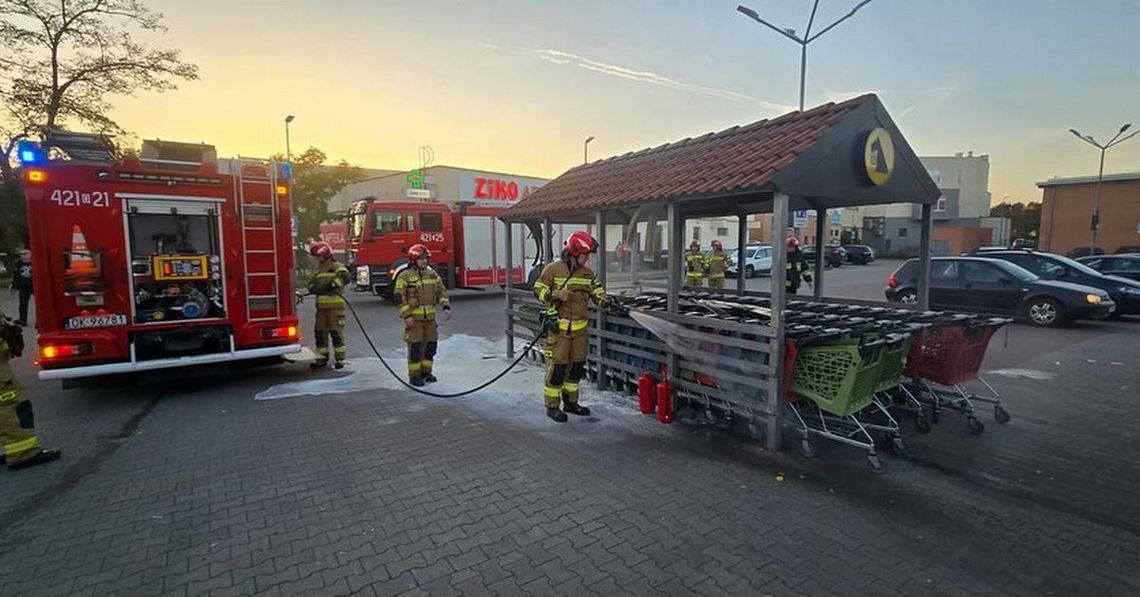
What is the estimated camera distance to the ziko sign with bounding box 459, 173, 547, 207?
3772cm

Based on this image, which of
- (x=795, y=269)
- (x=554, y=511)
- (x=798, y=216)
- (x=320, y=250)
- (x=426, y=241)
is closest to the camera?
(x=554, y=511)

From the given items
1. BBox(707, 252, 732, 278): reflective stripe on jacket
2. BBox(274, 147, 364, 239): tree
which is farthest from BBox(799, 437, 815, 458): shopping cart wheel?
BBox(274, 147, 364, 239): tree

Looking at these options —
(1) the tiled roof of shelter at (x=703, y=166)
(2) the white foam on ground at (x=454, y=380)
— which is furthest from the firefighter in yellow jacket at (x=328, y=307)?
(1) the tiled roof of shelter at (x=703, y=166)

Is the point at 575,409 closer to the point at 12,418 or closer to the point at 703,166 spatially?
the point at 703,166

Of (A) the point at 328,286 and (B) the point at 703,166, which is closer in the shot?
(B) the point at 703,166

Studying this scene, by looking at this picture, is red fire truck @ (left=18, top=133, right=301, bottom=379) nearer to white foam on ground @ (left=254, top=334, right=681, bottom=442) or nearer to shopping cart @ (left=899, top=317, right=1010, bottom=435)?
white foam on ground @ (left=254, top=334, right=681, bottom=442)

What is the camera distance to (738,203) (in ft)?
22.7

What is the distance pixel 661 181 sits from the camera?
19.5 feet

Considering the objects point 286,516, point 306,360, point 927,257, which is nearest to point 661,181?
point 927,257

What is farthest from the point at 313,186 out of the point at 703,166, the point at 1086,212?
the point at 1086,212

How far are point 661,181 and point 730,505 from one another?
11.0ft

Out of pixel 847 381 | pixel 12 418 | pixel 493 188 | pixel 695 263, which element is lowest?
pixel 12 418

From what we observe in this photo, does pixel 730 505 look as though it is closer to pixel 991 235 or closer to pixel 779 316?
pixel 779 316

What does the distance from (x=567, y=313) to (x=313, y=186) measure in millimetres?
30267
